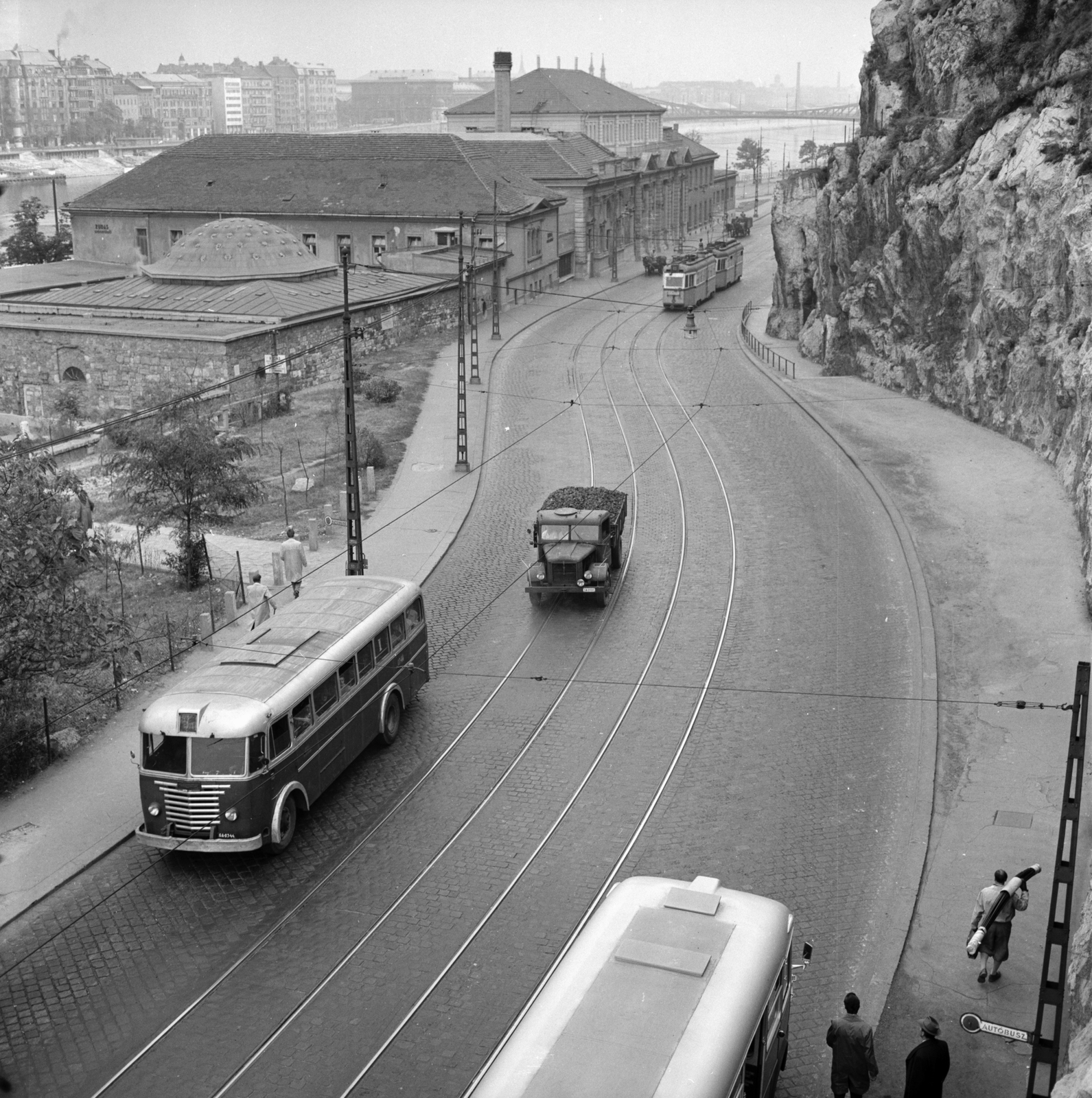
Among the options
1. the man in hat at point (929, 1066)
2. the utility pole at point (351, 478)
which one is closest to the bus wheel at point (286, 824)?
the man in hat at point (929, 1066)

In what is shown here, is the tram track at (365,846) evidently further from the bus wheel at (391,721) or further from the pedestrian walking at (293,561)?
the pedestrian walking at (293,561)

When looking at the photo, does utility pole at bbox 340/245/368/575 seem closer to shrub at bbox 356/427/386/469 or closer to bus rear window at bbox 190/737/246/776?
bus rear window at bbox 190/737/246/776

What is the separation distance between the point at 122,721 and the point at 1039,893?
14.4 m

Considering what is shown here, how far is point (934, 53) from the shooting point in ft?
159

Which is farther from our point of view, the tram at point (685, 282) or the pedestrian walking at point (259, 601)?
the tram at point (685, 282)

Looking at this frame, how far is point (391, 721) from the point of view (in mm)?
20375

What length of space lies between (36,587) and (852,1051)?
502 inches

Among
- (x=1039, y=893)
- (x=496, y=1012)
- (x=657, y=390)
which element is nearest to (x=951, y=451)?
(x=657, y=390)

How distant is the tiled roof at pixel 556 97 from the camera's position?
114 m

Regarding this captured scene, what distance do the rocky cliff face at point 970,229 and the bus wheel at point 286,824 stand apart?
1813 centimetres

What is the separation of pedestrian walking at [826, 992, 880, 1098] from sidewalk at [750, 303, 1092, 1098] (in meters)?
0.74

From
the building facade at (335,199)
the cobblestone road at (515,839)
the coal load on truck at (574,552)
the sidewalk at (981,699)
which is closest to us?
the cobblestone road at (515,839)

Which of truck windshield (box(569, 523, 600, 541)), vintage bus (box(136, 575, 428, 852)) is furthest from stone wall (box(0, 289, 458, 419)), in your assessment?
vintage bus (box(136, 575, 428, 852))

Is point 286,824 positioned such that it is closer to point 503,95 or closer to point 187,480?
point 187,480
